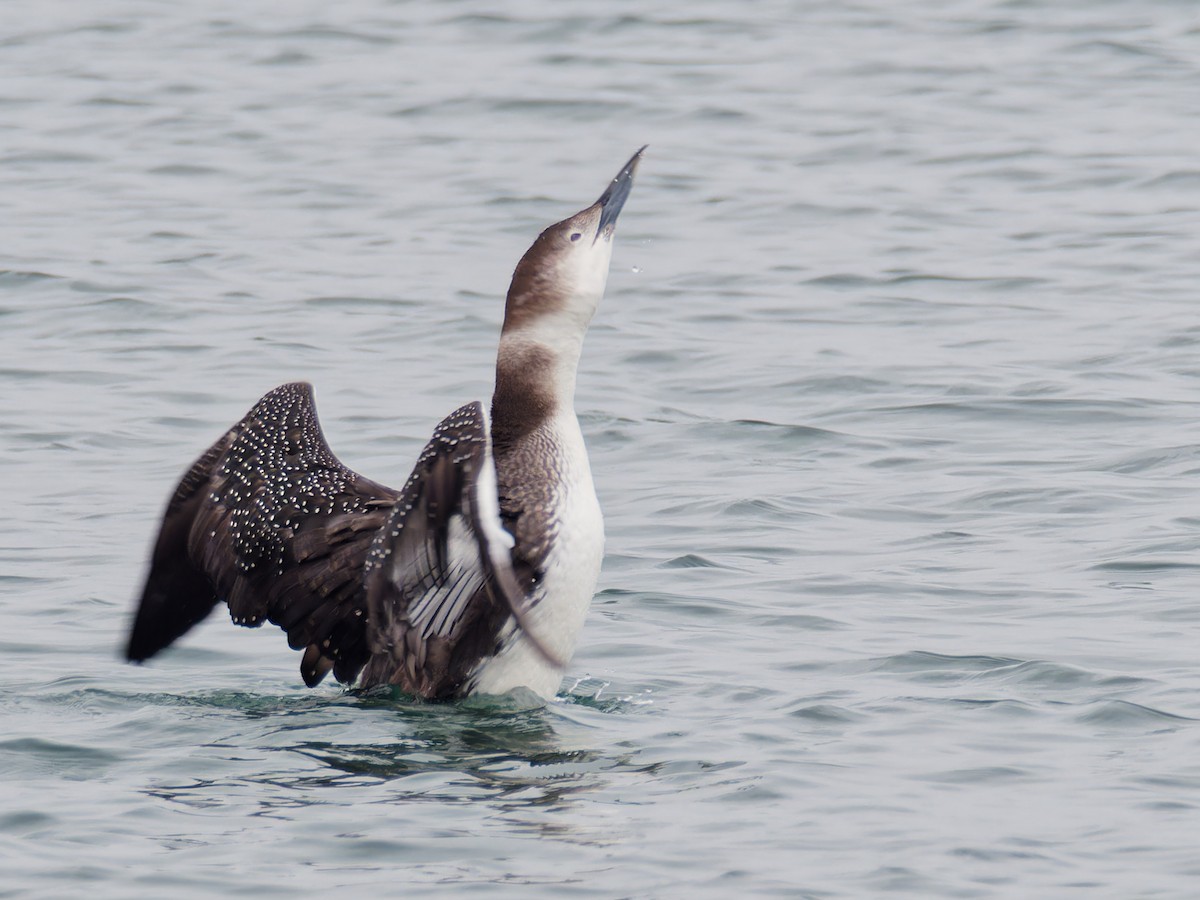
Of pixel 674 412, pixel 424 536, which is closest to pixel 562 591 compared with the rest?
pixel 424 536

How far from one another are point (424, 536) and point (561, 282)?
902mm

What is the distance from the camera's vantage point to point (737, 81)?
48.8ft

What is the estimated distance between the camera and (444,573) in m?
5.21

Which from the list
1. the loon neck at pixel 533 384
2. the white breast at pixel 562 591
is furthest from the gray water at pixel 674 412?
the loon neck at pixel 533 384

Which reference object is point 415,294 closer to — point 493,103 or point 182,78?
point 493,103

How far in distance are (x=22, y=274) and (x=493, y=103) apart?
169 inches

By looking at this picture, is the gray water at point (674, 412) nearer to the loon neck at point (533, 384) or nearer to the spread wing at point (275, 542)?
the spread wing at point (275, 542)

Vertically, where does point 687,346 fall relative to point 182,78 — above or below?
below

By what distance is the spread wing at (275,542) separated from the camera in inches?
221

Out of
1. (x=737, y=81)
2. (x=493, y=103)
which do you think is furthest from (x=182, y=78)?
(x=737, y=81)

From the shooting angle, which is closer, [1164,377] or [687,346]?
[1164,377]

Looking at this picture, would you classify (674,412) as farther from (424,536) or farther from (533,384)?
(424,536)

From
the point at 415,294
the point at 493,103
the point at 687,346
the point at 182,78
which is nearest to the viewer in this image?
the point at 687,346

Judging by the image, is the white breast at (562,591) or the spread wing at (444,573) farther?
the white breast at (562,591)
